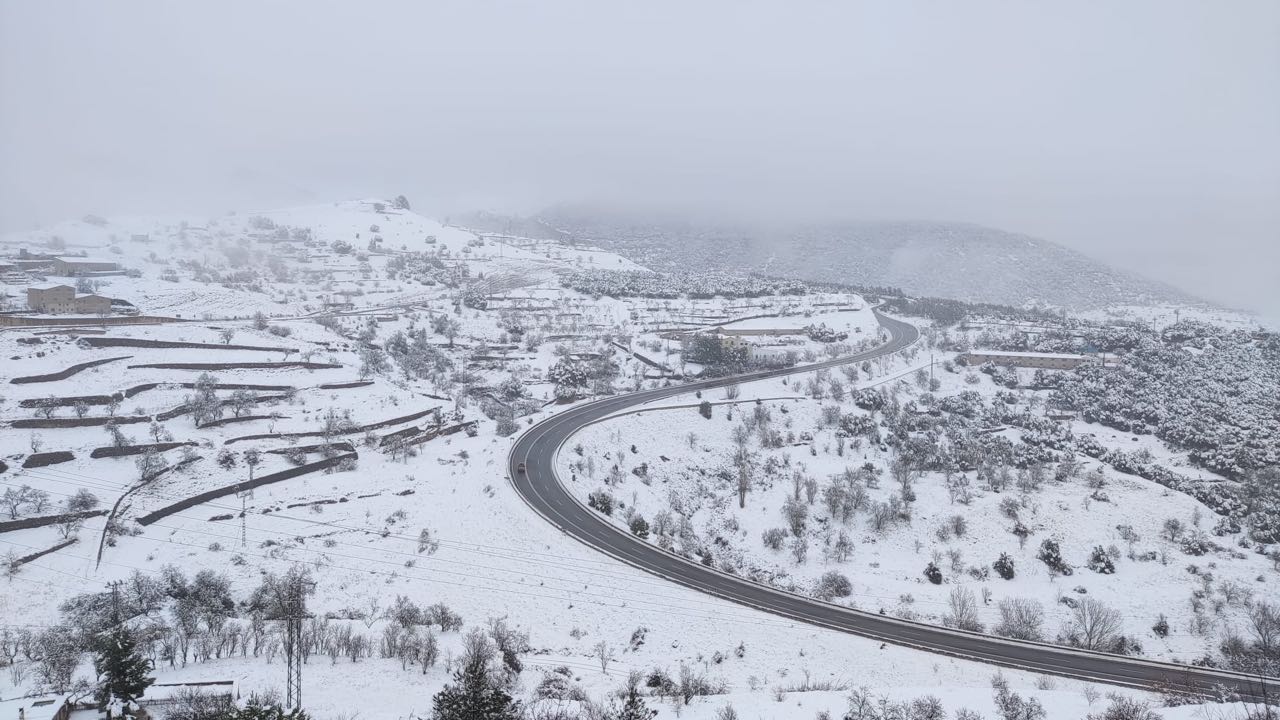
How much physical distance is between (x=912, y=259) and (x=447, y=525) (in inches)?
6467

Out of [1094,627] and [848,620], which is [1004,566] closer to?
[1094,627]

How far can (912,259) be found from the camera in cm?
17025

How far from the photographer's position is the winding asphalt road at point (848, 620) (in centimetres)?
2589

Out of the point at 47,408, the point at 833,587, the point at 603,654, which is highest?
the point at 47,408

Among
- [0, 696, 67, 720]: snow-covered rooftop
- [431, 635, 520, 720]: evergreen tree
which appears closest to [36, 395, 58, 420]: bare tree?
[0, 696, 67, 720]: snow-covered rooftop

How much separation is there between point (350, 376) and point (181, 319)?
2122cm

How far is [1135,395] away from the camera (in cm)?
6094

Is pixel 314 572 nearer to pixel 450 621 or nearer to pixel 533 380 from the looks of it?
pixel 450 621

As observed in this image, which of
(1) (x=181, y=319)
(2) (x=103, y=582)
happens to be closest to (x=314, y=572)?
(2) (x=103, y=582)

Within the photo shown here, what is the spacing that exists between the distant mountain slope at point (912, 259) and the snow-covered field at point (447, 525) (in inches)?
3732

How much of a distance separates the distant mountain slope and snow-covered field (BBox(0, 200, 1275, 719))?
3732 inches

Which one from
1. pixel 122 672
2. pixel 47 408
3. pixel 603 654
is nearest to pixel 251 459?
pixel 47 408

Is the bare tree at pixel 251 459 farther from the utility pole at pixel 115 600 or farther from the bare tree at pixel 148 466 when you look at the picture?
the utility pole at pixel 115 600

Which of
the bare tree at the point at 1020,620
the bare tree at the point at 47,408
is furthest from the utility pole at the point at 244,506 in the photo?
the bare tree at the point at 1020,620
